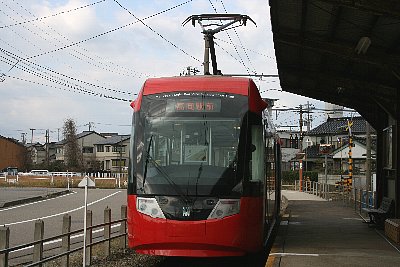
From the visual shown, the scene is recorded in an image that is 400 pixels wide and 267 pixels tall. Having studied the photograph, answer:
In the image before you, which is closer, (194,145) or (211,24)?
(194,145)

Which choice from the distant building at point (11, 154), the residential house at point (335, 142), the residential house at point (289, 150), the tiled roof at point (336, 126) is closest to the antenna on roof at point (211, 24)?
the residential house at point (335, 142)

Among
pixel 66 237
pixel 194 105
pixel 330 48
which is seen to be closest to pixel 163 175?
pixel 194 105

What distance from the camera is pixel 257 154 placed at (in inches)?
420

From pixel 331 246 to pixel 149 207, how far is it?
490 centimetres

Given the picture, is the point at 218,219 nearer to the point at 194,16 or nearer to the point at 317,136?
the point at 194,16

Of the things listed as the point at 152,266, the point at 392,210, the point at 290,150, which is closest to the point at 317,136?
the point at 290,150

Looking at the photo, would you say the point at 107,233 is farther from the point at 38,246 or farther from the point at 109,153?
the point at 109,153

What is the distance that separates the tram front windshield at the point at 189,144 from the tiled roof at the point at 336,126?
67697 millimetres

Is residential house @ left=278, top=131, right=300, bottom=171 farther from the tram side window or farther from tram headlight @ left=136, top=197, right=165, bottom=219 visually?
tram headlight @ left=136, top=197, right=165, bottom=219

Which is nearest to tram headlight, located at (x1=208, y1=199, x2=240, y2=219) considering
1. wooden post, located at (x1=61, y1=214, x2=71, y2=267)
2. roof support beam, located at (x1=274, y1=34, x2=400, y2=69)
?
wooden post, located at (x1=61, y1=214, x2=71, y2=267)

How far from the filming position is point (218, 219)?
9836 mm

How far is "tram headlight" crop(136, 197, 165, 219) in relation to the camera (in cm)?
1000

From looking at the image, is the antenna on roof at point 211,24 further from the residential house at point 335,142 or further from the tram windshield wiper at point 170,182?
the residential house at point 335,142

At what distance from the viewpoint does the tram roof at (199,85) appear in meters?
A: 10.8
